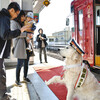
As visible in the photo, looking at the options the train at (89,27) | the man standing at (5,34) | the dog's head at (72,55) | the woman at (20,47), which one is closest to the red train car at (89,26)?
the train at (89,27)

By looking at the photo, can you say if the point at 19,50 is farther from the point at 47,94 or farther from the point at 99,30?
the point at 99,30

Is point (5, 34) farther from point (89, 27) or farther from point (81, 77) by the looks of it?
point (89, 27)

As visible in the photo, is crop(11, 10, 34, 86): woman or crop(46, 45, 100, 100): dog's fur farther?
crop(11, 10, 34, 86): woman

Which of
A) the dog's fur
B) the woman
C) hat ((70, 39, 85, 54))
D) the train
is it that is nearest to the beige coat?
the woman

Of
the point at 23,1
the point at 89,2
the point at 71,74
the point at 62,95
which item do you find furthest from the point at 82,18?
the point at 71,74

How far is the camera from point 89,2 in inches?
258

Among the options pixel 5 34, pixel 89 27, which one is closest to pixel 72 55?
pixel 5 34

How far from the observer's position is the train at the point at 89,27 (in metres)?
6.45

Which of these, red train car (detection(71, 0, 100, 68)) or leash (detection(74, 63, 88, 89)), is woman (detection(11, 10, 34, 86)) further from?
red train car (detection(71, 0, 100, 68))

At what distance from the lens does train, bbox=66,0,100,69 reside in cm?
645

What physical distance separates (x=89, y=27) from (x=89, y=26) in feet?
0.13

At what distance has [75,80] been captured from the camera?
2.92 metres

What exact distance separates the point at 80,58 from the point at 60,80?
597 millimetres

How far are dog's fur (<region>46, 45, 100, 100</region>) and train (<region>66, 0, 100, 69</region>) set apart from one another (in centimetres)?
354
